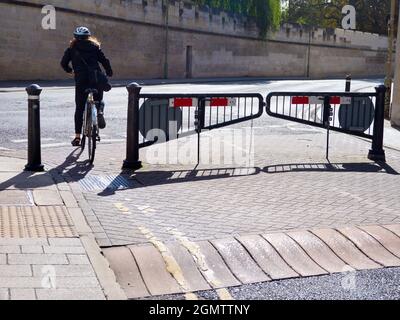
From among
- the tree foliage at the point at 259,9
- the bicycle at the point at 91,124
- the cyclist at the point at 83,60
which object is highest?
the tree foliage at the point at 259,9

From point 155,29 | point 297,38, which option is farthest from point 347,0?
point 155,29

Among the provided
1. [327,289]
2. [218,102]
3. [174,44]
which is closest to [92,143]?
[218,102]

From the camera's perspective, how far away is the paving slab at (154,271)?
4.91 metres

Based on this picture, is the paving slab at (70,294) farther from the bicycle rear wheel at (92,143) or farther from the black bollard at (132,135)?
the bicycle rear wheel at (92,143)

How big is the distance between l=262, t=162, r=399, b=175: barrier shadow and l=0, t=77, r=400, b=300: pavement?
0.02 metres

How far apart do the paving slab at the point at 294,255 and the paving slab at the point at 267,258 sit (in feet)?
0.17

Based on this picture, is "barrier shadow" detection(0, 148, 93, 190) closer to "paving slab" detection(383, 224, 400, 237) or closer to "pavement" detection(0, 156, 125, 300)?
Result: "pavement" detection(0, 156, 125, 300)

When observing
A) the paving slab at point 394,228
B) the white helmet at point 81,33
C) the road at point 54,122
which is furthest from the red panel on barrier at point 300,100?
the paving slab at point 394,228

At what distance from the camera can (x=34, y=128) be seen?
826 centimetres

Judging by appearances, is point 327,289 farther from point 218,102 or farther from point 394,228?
point 218,102

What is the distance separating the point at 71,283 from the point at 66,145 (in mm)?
6450

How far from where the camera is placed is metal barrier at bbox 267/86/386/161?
10359 mm

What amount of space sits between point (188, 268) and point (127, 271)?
46cm
